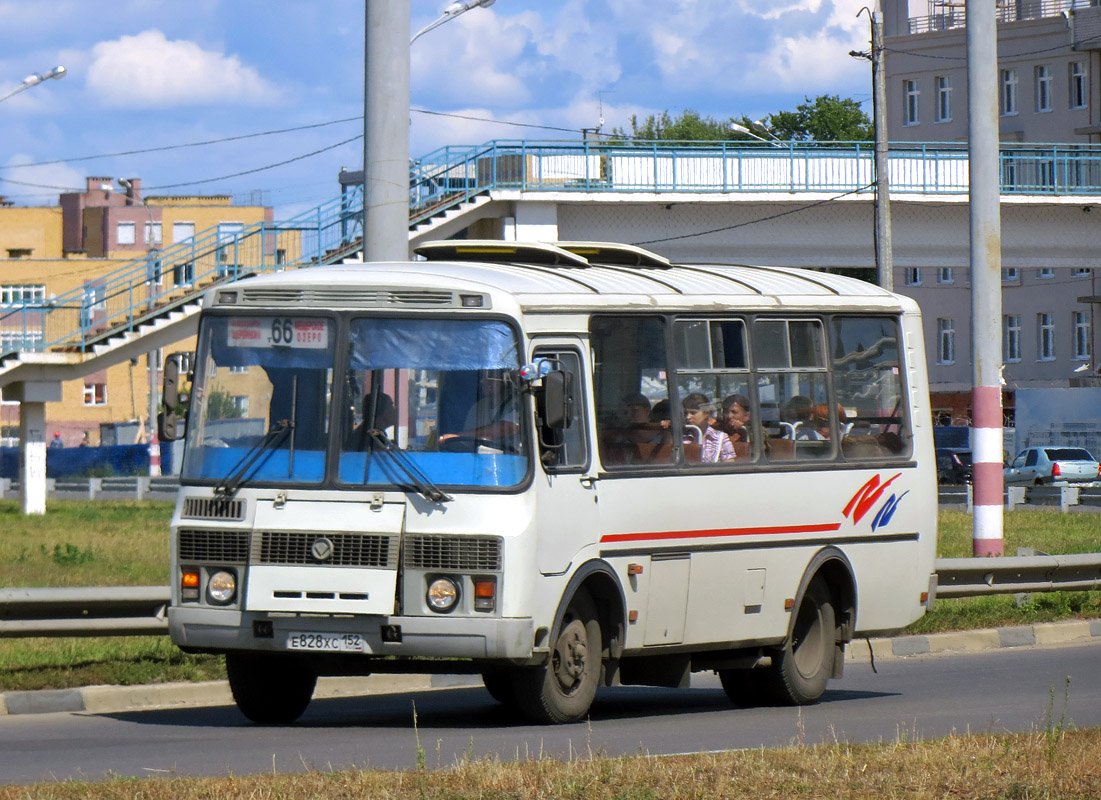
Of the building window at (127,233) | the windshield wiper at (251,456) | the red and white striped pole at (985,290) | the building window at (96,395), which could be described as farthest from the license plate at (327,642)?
the building window at (127,233)

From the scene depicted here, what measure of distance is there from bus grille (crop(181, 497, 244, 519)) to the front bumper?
0.56 m

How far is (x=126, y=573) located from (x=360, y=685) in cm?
927

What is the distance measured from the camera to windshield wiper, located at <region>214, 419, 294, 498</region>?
1080 cm

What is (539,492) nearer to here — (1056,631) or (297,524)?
(297,524)

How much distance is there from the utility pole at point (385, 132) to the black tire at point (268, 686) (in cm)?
380

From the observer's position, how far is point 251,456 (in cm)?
1091

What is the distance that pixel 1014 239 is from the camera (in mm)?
41656

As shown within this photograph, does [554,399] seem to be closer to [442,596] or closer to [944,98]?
[442,596]

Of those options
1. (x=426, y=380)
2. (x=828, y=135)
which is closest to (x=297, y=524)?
(x=426, y=380)

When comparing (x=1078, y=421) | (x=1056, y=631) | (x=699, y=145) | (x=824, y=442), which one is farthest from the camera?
(x=1078, y=421)

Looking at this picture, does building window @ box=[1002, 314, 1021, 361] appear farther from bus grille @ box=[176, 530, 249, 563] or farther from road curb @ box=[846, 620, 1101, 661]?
bus grille @ box=[176, 530, 249, 563]

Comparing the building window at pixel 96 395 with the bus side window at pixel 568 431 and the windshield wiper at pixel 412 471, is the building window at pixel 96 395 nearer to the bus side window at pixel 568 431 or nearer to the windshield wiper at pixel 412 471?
the bus side window at pixel 568 431

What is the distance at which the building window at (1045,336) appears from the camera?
80312mm

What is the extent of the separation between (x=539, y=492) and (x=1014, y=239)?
1295 inches
